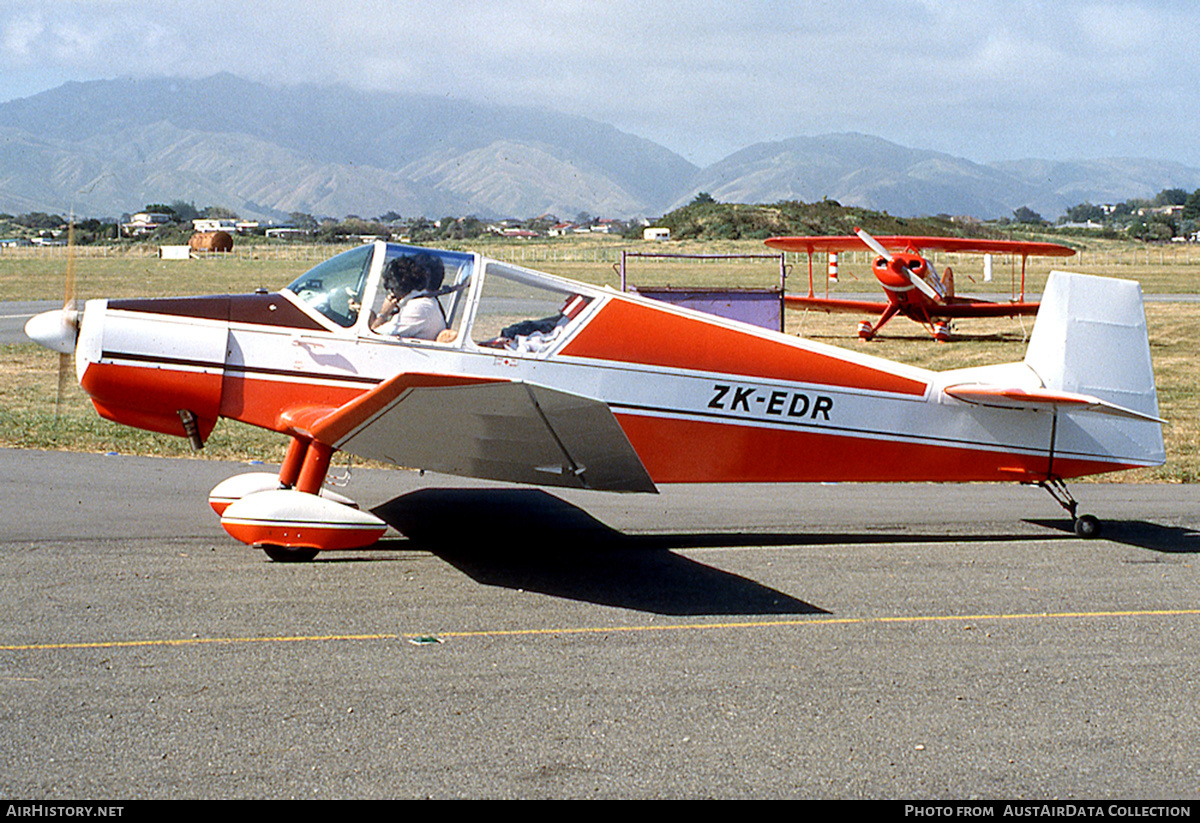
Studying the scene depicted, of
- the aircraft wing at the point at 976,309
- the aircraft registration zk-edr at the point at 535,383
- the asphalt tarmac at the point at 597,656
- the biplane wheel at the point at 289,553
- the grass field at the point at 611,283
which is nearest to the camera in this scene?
the asphalt tarmac at the point at 597,656

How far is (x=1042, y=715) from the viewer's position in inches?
185

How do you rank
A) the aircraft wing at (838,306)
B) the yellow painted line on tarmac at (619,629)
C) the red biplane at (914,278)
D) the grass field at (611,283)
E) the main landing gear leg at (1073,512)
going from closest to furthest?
the yellow painted line on tarmac at (619,629) < the main landing gear leg at (1073,512) < the grass field at (611,283) < the red biplane at (914,278) < the aircraft wing at (838,306)

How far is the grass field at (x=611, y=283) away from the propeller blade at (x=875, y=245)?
1949 millimetres

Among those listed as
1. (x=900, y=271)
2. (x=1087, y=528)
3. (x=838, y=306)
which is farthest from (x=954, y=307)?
(x=1087, y=528)

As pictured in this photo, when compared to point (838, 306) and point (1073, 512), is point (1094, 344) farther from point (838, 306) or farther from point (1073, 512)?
point (838, 306)

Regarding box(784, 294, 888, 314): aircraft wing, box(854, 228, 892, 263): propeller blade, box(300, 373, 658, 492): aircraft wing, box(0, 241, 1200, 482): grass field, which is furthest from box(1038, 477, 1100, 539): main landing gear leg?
box(784, 294, 888, 314): aircraft wing

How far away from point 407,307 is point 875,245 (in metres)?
18.5

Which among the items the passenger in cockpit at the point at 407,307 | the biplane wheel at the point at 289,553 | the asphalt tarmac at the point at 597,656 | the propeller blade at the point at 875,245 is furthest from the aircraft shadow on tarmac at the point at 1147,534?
the propeller blade at the point at 875,245

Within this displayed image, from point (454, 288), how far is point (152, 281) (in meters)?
44.0

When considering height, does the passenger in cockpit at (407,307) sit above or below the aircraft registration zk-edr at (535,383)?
above

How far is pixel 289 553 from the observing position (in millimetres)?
6875

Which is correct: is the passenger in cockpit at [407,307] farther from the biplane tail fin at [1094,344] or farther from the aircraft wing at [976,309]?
the aircraft wing at [976,309]

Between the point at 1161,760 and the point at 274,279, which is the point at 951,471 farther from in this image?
the point at 274,279

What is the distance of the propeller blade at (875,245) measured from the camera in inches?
923
